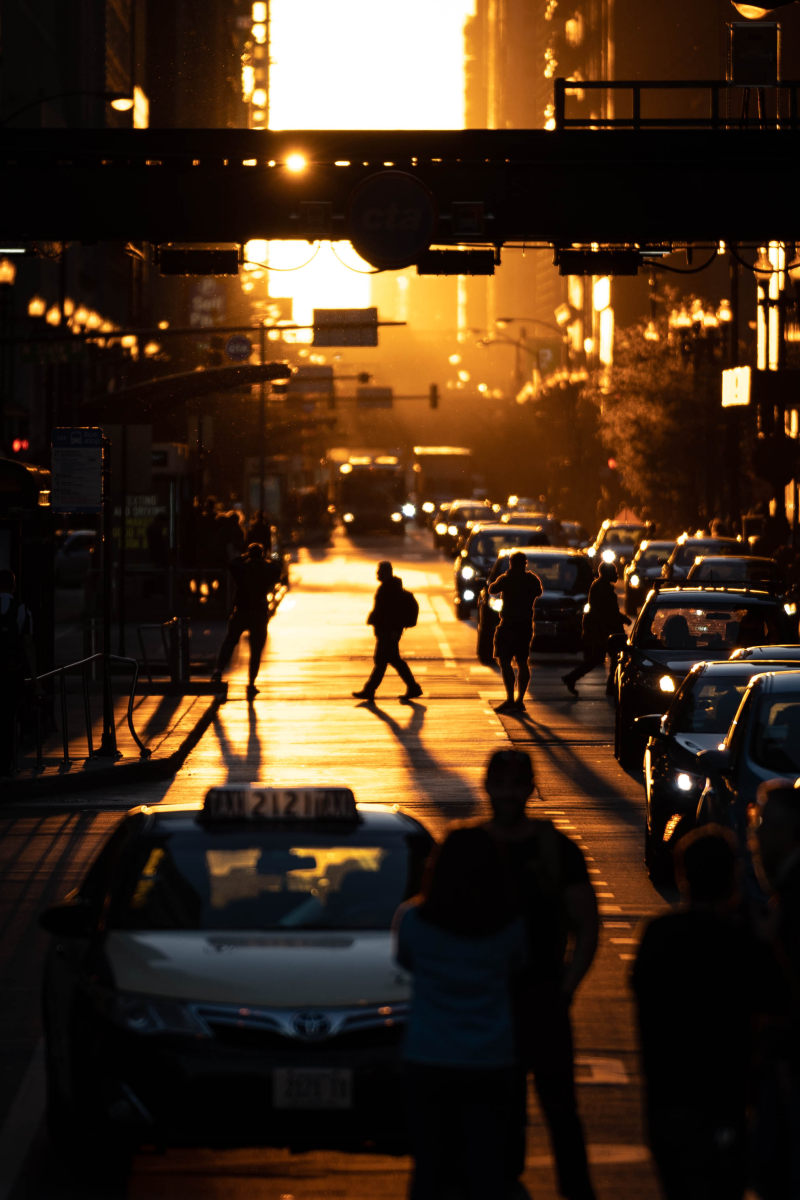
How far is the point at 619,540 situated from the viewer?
59.1 metres

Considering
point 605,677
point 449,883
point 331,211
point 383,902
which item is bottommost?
point 605,677

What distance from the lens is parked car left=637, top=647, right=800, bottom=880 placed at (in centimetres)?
1359

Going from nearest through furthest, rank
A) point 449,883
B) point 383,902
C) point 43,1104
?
1. point 449,883
2. point 383,902
3. point 43,1104

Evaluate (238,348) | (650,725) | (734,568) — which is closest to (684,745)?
(650,725)

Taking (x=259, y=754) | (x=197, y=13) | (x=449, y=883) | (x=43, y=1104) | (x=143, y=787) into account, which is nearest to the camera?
(x=449, y=883)

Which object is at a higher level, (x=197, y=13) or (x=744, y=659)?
(x=197, y=13)

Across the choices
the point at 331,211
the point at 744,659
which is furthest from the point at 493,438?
the point at 744,659

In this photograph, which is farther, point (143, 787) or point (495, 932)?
point (143, 787)

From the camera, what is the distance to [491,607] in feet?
111

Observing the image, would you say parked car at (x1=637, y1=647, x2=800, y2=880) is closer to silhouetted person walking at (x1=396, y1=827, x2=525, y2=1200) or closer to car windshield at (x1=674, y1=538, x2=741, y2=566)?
silhouetted person walking at (x1=396, y1=827, x2=525, y2=1200)

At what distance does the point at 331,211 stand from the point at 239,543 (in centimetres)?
2048

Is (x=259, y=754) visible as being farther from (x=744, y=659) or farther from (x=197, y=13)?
(x=197, y=13)

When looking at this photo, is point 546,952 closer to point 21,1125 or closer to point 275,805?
point 275,805

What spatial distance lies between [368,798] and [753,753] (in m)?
6.05
